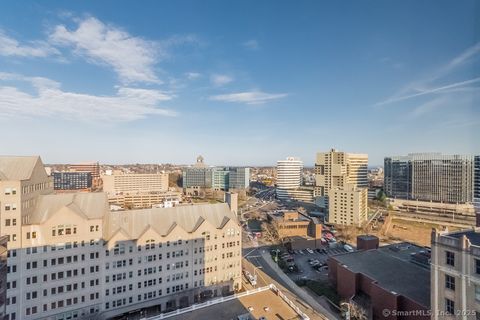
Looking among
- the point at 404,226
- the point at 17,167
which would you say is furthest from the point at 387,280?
the point at 404,226

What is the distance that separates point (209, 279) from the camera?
14586 millimetres

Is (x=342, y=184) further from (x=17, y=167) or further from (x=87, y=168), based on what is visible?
(x=87, y=168)

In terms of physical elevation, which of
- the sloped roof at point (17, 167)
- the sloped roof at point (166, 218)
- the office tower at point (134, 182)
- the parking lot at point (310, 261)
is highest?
the sloped roof at point (17, 167)

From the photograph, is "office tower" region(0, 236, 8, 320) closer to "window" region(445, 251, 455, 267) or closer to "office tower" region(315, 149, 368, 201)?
"window" region(445, 251, 455, 267)

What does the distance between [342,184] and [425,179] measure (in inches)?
415

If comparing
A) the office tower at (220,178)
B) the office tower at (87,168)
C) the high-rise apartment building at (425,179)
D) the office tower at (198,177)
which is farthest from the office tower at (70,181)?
the high-rise apartment building at (425,179)

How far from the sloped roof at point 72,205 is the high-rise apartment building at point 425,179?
32469mm

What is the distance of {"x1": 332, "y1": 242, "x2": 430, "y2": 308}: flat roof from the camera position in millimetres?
11483

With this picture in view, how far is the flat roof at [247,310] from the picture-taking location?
11.0 m

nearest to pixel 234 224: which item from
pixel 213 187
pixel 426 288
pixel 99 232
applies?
pixel 99 232

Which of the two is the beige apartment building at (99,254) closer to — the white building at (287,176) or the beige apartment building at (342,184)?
the beige apartment building at (342,184)

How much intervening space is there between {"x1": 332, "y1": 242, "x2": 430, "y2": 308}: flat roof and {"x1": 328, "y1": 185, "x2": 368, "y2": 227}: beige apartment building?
12.0 m

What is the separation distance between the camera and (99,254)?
492 inches

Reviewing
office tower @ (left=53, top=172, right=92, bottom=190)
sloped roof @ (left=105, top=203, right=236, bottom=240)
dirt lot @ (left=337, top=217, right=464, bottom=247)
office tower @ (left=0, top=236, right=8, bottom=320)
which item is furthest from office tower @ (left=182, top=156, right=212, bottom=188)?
office tower @ (left=0, top=236, right=8, bottom=320)
